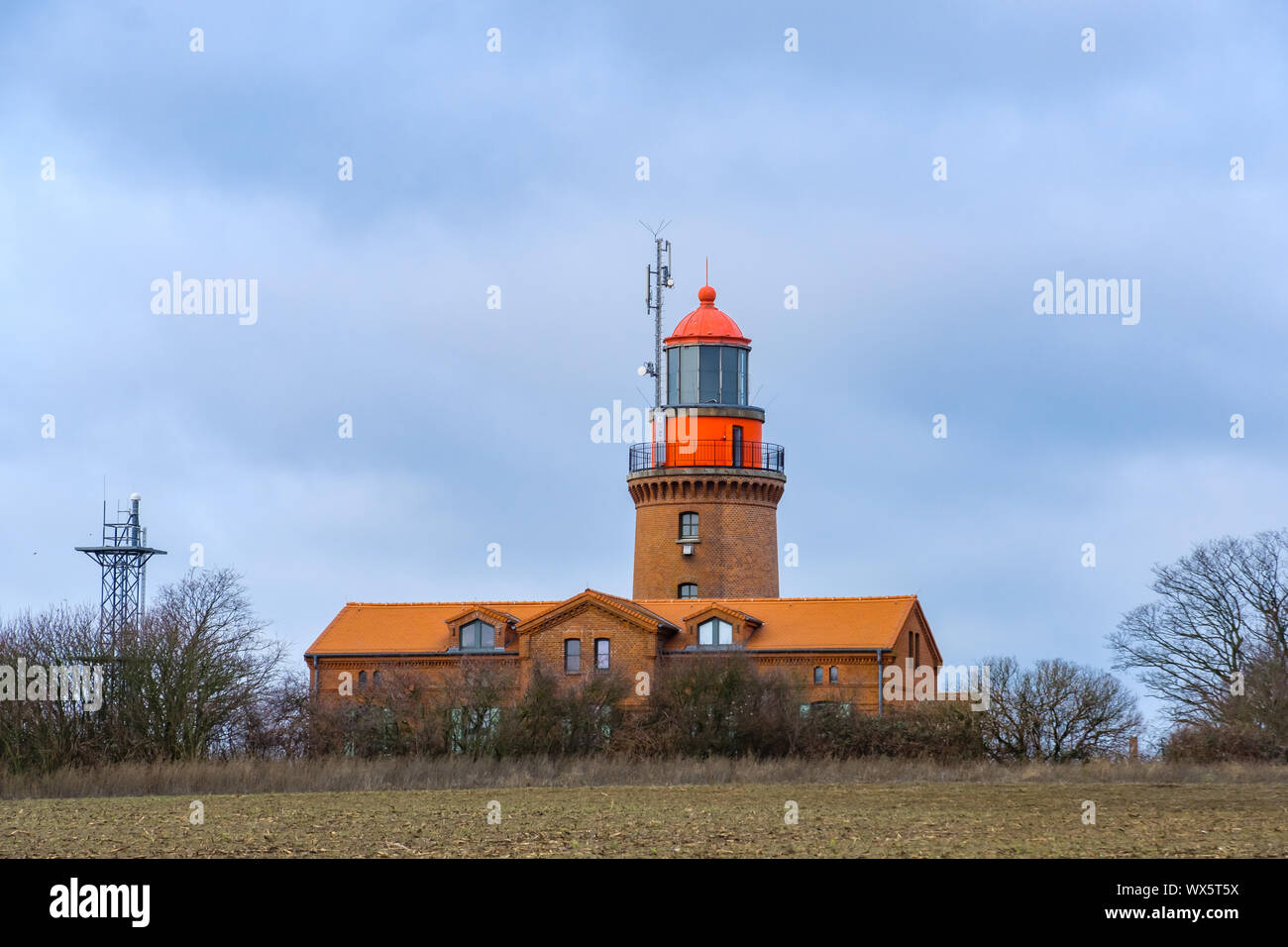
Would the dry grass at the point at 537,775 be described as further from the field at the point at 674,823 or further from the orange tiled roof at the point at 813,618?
the orange tiled roof at the point at 813,618

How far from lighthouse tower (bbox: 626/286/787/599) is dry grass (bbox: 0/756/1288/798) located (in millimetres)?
18682

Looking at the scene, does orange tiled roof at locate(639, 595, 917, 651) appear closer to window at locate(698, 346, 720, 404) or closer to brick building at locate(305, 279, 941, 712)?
brick building at locate(305, 279, 941, 712)

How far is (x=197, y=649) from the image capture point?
45719 millimetres

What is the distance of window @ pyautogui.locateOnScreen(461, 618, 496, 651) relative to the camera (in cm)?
6431

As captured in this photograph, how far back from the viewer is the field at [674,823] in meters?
22.0

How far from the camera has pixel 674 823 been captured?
87.4 feet

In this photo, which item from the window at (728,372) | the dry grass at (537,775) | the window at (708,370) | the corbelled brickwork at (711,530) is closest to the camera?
the dry grass at (537,775)

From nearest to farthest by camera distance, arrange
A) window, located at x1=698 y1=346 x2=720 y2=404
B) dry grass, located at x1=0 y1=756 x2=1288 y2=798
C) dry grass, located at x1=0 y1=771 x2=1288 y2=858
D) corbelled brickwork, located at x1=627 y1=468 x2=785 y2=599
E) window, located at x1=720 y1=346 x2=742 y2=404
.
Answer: dry grass, located at x1=0 y1=771 x2=1288 y2=858 < dry grass, located at x1=0 y1=756 x2=1288 y2=798 < window, located at x1=698 y1=346 x2=720 y2=404 < window, located at x1=720 y1=346 x2=742 y2=404 < corbelled brickwork, located at x1=627 y1=468 x2=785 y2=599

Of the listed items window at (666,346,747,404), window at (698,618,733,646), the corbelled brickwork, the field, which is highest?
window at (666,346,747,404)

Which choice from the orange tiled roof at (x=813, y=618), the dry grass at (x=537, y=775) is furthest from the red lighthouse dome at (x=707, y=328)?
the dry grass at (x=537, y=775)

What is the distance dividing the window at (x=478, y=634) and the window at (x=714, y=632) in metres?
7.84

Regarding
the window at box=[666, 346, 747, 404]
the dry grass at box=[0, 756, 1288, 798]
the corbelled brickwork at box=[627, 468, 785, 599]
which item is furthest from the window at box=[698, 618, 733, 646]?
the dry grass at box=[0, 756, 1288, 798]
